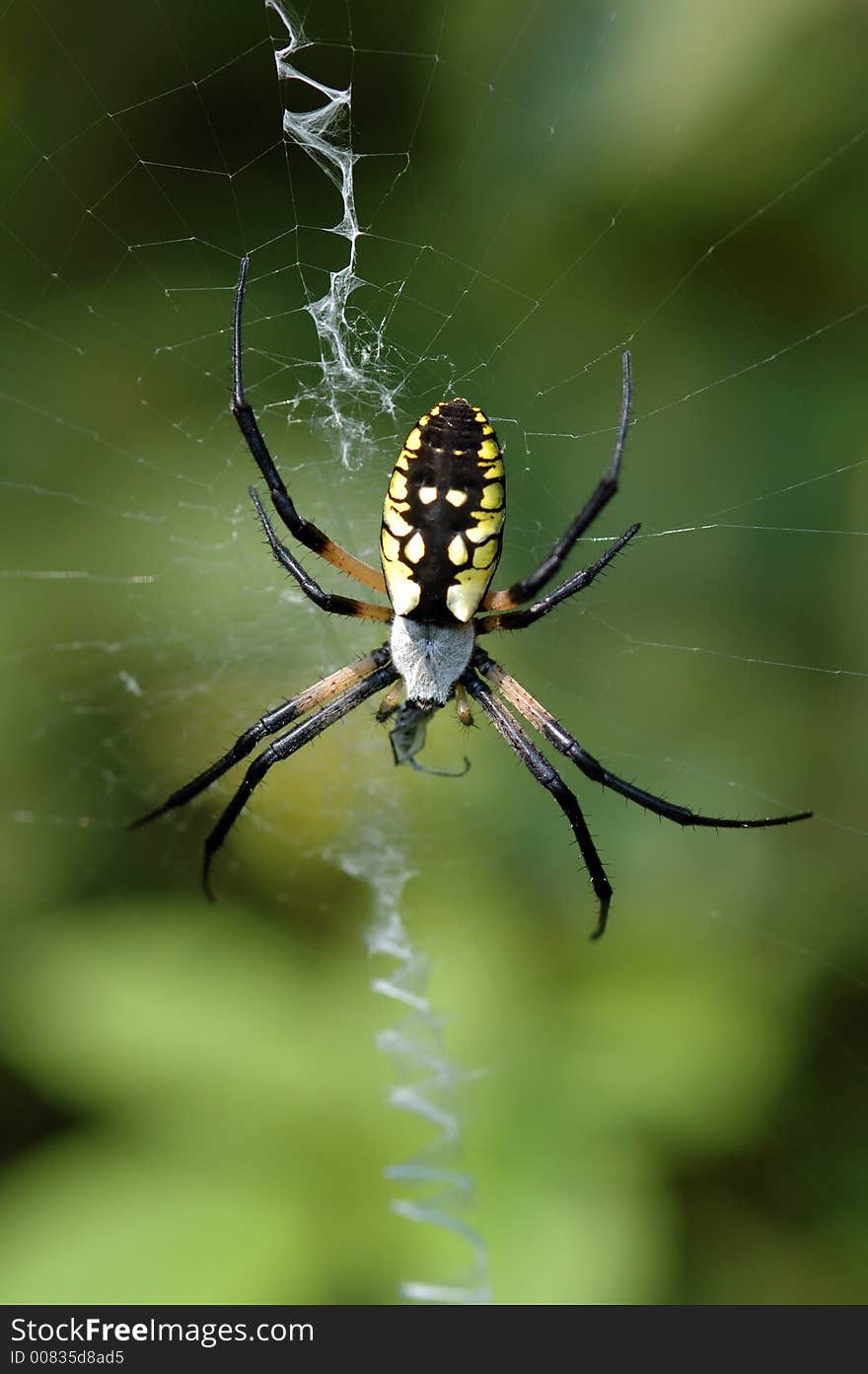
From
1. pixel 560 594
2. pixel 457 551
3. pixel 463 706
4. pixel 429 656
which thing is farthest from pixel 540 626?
pixel 457 551

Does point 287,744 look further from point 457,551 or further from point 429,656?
point 457,551

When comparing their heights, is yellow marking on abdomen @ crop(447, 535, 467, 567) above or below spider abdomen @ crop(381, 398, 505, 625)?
below

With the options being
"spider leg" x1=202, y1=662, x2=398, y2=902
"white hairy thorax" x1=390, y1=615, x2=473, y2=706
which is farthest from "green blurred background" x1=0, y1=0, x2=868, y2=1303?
"white hairy thorax" x1=390, y1=615, x2=473, y2=706

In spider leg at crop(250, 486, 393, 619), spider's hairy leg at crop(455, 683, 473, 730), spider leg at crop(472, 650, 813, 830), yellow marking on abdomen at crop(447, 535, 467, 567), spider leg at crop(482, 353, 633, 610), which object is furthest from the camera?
spider's hairy leg at crop(455, 683, 473, 730)

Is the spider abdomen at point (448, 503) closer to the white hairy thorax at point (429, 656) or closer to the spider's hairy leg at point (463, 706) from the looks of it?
the white hairy thorax at point (429, 656)

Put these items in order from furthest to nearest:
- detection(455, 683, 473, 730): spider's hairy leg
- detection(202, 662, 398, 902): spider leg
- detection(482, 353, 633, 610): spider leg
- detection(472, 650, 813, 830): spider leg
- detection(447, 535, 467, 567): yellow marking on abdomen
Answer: detection(455, 683, 473, 730): spider's hairy leg → detection(202, 662, 398, 902): spider leg → detection(472, 650, 813, 830): spider leg → detection(447, 535, 467, 567): yellow marking on abdomen → detection(482, 353, 633, 610): spider leg

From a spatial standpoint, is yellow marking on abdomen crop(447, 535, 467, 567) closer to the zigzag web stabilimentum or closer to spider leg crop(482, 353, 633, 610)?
spider leg crop(482, 353, 633, 610)
